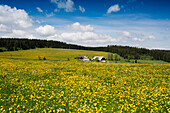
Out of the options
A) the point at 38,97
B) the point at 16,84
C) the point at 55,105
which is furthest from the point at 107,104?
the point at 16,84

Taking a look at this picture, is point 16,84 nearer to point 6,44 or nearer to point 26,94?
point 26,94

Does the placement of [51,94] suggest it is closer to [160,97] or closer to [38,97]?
[38,97]

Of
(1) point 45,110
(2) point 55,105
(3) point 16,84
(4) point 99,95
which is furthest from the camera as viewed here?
(3) point 16,84

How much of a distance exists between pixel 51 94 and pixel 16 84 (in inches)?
176

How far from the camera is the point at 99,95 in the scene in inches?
371

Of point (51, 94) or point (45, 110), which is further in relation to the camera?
point (51, 94)

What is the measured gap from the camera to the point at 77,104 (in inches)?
311

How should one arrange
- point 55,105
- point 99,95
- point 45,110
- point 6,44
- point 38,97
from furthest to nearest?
point 6,44
point 99,95
point 38,97
point 55,105
point 45,110

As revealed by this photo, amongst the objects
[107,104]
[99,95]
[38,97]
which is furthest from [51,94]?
[107,104]

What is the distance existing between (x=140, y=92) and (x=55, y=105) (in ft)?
22.2

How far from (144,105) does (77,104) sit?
14.4 ft

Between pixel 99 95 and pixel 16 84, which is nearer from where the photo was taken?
pixel 99 95

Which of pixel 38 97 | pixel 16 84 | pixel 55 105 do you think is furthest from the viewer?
pixel 16 84

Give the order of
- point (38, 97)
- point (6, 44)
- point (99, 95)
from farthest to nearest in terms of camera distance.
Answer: point (6, 44), point (99, 95), point (38, 97)
